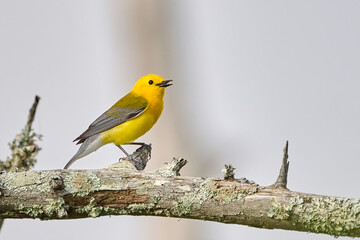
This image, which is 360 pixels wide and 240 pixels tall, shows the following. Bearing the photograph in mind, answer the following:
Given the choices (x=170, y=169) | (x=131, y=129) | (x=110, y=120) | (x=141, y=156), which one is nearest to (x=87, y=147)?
(x=110, y=120)

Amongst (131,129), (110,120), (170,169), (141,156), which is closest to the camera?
(170,169)

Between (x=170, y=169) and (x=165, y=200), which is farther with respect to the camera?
(x=170, y=169)

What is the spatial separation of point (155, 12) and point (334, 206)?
19.0 ft

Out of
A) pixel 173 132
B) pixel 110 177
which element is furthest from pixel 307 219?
pixel 173 132

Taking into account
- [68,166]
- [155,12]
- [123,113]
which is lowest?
[68,166]

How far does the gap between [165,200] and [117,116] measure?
2.85 meters

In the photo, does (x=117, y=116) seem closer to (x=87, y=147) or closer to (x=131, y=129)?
(x=131, y=129)

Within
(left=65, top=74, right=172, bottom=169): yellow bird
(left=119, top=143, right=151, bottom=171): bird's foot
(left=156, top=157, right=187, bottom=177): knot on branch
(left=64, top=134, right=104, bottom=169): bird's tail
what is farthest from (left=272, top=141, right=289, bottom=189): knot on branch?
(left=64, top=134, right=104, bottom=169): bird's tail

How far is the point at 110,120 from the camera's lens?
6.56 meters

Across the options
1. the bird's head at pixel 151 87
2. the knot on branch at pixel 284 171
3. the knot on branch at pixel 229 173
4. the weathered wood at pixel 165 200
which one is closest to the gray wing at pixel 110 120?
the bird's head at pixel 151 87

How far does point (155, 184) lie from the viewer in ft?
12.7

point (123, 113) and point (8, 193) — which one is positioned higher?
point (123, 113)

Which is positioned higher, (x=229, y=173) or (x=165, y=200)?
(x=229, y=173)

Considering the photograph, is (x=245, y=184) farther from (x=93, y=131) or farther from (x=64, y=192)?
(x=93, y=131)
